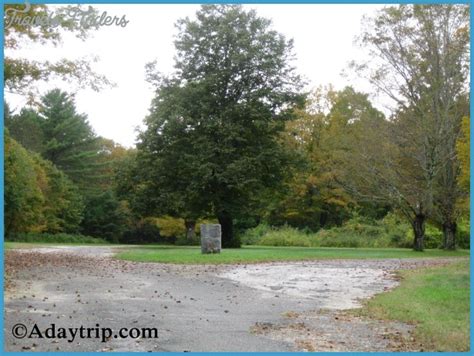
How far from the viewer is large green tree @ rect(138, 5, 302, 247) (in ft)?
108

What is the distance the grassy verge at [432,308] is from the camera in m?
7.95

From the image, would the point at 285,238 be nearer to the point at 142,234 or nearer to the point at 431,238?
the point at 431,238

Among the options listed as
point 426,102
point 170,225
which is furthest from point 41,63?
point 170,225

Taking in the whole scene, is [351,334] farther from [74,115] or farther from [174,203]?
[74,115]

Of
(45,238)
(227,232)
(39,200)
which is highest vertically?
(39,200)

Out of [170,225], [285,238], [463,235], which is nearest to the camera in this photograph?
[463,235]

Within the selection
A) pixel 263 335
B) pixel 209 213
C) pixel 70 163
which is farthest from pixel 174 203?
pixel 70 163

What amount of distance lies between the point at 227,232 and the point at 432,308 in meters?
24.5

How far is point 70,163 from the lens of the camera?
61875 millimetres

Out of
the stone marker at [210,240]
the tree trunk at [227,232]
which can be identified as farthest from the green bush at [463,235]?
the stone marker at [210,240]

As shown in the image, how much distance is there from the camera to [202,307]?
10469 mm

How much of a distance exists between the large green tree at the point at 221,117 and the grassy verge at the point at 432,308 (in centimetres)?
1829

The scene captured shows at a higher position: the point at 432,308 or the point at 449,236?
the point at 449,236

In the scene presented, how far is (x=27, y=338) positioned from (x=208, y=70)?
29181mm
